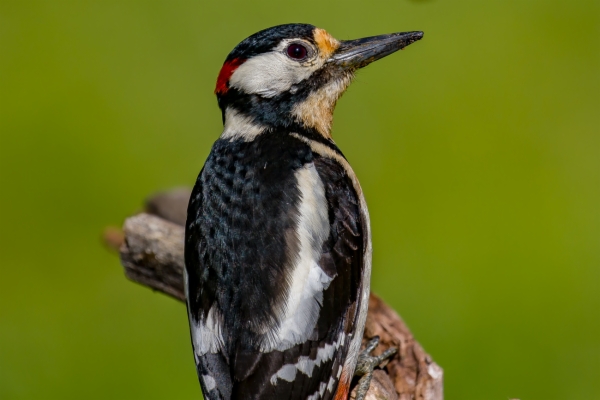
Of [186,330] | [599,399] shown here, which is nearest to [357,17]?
[186,330]

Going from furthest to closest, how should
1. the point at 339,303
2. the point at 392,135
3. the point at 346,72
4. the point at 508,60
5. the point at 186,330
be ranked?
the point at 508,60 → the point at 392,135 → the point at 186,330 → the point at 346,72 → the point at 339,303

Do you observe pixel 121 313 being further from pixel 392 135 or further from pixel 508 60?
pixel 508 60

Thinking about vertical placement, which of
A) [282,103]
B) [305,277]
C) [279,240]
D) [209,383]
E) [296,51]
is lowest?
[209,383]

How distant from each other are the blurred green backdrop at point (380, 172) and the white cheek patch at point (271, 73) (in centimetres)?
253

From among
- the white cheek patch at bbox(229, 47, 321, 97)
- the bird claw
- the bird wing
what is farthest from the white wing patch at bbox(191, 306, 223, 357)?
the white cheek patch at bbox(229, 47, 321, 97)

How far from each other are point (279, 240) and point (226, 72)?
1033mm

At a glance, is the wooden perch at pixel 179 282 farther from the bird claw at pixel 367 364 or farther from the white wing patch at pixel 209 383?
the white wing patch at pixel 209 383

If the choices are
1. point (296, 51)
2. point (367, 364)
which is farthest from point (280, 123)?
point (367, 364)

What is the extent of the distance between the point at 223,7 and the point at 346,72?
15.2 feet

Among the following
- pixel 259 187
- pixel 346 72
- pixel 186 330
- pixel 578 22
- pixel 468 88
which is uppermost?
pixel 578 22

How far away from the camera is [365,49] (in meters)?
4.43

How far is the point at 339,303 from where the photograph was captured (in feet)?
12.6

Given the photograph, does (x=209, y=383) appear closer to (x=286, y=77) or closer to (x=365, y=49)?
(x=286, y=77)

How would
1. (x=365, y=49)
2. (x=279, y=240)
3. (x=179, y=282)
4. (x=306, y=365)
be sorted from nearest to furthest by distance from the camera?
(x=306, y=365) → (x=279, y=240) → (x=365, y=49) → (x=179, y=282)
